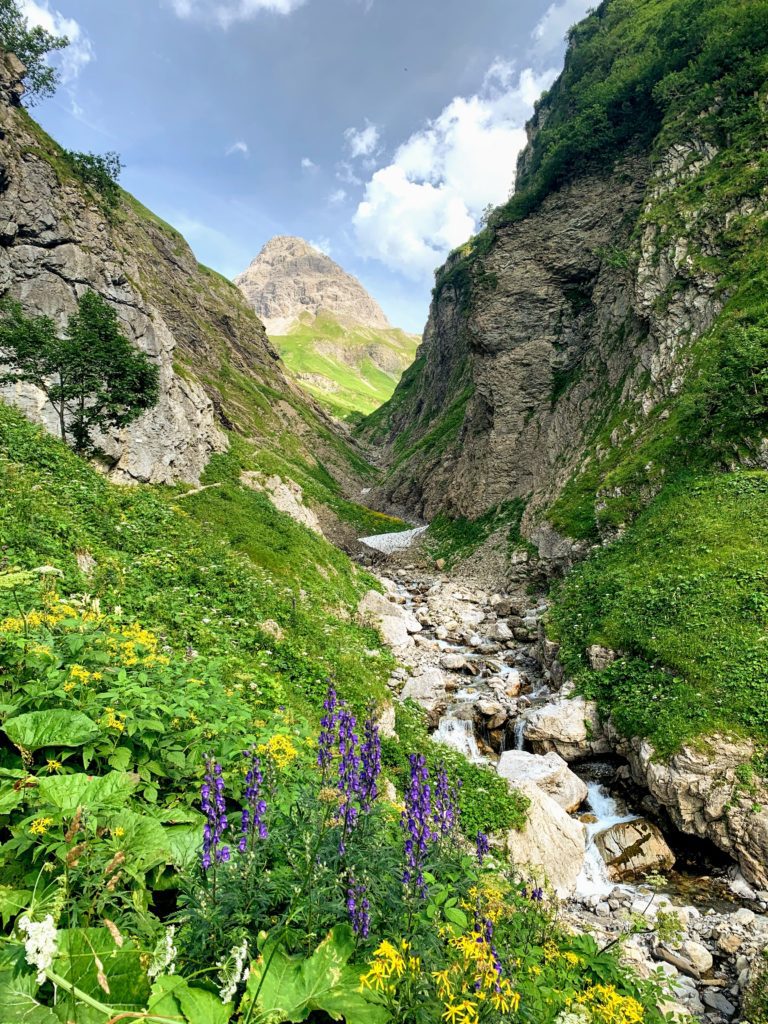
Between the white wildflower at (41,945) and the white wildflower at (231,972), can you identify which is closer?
the white wildflower at (41,945)

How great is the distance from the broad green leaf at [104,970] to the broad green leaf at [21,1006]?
16cm

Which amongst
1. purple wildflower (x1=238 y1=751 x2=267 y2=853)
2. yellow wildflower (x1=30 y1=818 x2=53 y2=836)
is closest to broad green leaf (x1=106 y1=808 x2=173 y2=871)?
yellow wildflower (x1=30 y1=818 x2=53 y2=836)

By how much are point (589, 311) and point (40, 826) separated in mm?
47479

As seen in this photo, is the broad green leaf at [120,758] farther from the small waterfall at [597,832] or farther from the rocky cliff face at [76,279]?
the rocky cliff face at [76,279]

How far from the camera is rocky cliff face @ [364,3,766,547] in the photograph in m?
26.3

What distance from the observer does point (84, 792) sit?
3.57m

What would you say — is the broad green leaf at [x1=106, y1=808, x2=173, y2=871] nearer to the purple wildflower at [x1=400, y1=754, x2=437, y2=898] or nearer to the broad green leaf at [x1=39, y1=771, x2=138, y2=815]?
the broad green leaf at [x1=39, y1=771, x2=138, y2=815]

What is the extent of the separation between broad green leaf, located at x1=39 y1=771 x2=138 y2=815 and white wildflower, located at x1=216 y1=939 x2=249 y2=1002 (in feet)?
5.00

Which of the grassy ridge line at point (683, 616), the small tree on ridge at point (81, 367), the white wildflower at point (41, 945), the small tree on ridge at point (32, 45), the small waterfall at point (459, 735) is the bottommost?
the small waterfall at point (459, 735)

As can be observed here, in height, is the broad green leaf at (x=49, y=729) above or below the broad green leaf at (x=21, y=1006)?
above

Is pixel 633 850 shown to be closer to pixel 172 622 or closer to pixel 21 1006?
pixel 172 622

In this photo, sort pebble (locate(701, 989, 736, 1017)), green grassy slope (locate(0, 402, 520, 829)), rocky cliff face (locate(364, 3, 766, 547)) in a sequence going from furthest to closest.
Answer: rocky cliff face (locate(364, 3, 766, 547)) < pebble (locate(701, 989, 736, 1017)) < green grassy slope (locate(0, 402, 520, 829))

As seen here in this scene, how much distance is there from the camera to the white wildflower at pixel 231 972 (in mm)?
2420

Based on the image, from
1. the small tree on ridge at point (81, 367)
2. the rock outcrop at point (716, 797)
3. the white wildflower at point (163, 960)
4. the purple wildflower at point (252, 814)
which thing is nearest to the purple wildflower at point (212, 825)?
the purple wildflower at point (252, 814)
